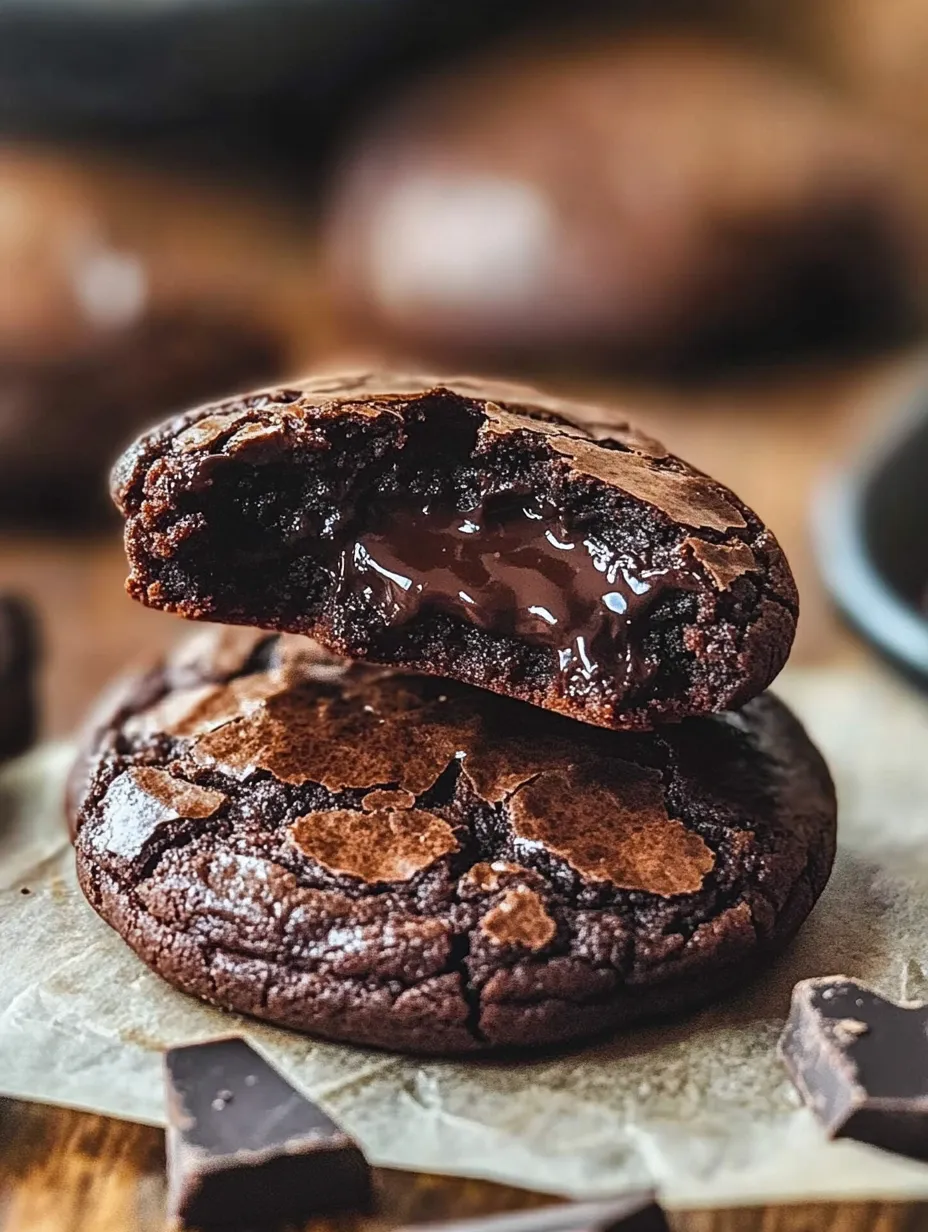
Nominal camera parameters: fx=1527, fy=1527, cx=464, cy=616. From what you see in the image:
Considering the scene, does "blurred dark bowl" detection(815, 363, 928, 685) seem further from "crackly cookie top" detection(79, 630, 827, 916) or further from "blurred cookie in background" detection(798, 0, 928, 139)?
"blurred cookie in background" detection(798, 0, 928, 139)

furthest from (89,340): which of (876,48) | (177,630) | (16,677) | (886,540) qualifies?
(876,48)

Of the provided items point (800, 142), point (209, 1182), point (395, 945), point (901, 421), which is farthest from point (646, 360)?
point (209, 1182)

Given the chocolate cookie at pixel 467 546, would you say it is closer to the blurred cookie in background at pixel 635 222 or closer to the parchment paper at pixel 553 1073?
the parchment paper at pixel 553 1073

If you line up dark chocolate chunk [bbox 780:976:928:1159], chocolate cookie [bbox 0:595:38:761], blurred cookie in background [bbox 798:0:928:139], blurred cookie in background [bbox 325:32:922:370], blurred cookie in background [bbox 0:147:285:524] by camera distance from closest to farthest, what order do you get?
dark chocolate chunk [bbox 780:976:928:1159] → chocolate cookie [bbox 0:595:38:761] → blurred cookie in background [bbox 0:147:285:524] → blurred cookie in background [bbox 325:32:922:370] → blurred cookie in background [bbox 798:0:928:139]

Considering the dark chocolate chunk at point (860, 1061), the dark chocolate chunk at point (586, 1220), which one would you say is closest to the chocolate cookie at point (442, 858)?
the dark chocolate chunk at point (860, 1061)

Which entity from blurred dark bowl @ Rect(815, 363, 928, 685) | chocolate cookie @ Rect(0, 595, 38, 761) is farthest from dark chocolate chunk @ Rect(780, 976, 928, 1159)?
chocolate cookie @ Rect(0, 595, 38, 761)

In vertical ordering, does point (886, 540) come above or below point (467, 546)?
below

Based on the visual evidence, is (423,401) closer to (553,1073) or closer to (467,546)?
(467,546)
